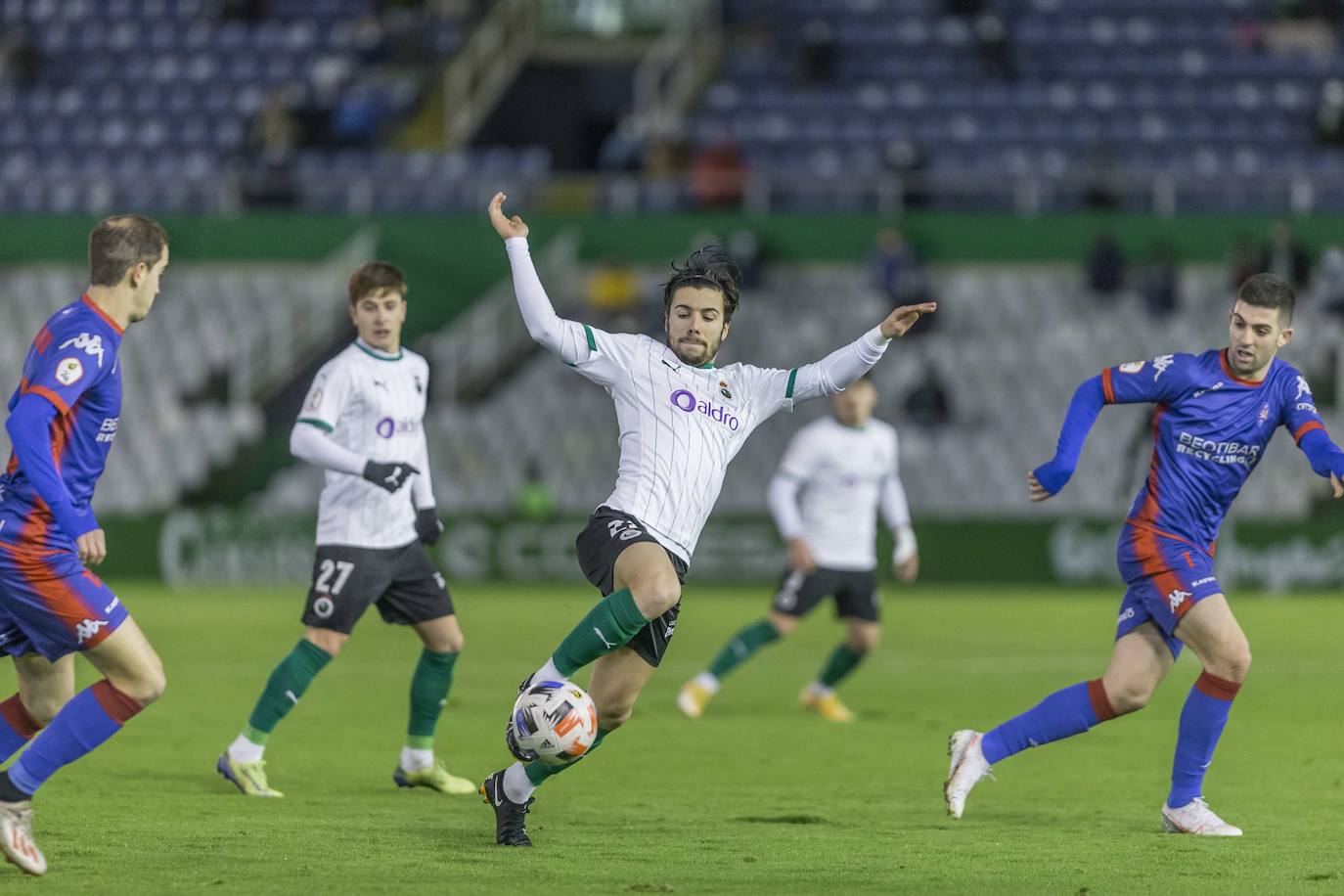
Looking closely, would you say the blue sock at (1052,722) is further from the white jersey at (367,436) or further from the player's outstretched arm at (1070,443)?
the white jersey at (367,436)

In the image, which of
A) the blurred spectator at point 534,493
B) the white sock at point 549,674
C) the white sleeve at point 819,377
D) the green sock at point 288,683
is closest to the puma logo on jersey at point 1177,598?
the white sleeve at point 819,377

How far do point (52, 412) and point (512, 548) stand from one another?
748 inches

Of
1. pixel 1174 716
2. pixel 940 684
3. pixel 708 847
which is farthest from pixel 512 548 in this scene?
pixel 708 847

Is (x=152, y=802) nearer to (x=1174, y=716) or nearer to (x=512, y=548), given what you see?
(x=1174, y=716)

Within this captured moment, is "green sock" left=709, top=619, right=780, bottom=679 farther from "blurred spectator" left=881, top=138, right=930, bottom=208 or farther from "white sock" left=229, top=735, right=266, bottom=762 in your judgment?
"blurred spectator" left=881, top=138, right=930, bottom=208

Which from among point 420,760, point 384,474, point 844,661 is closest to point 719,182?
point 844,661

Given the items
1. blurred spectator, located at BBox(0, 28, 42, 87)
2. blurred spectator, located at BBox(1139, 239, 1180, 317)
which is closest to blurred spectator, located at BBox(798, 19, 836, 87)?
blurred spectator, located at BBox(1139, 239, 1180, 317)

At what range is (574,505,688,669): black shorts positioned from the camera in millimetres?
7516

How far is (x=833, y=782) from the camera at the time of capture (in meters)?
9.77

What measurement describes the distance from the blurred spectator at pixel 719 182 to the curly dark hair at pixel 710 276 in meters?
19.6

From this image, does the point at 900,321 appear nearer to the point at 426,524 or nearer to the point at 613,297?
the point at 426,524

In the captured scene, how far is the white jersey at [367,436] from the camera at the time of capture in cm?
941

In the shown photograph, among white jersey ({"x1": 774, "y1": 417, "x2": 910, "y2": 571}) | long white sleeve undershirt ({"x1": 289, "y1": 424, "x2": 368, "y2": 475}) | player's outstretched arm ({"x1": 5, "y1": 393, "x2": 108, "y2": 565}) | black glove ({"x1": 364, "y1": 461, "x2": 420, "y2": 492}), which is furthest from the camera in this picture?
white jersey ({"x1": 774, "y1": 417, "x2": 910, "y2": 571})

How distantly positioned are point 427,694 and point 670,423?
241 centimetres
